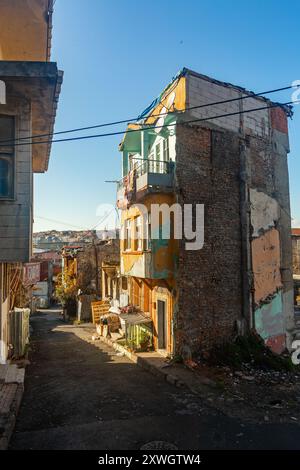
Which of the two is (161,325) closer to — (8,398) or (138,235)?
(138,235)

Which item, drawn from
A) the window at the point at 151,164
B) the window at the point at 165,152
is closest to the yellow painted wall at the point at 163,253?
the window at the point at 165,152

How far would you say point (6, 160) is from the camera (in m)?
7.81

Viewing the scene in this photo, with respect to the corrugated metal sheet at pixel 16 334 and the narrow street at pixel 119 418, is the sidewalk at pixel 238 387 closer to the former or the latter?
the narrow street at pixel 119 418

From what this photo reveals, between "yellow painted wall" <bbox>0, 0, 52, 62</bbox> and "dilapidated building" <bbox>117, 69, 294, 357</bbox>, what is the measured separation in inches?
165

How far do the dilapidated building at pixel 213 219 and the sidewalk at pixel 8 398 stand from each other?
19.3 feet

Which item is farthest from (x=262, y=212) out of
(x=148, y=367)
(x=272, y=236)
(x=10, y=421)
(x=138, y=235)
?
(x=10, y=421)

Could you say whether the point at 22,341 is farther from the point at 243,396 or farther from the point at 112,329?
the point at 243,396

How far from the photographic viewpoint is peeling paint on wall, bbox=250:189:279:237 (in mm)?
15641

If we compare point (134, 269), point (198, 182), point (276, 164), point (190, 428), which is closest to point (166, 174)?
point (198, 182)

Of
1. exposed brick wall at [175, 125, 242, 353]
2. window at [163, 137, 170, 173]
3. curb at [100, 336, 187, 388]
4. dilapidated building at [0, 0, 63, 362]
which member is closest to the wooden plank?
curb at [100, 336, 187, 388]

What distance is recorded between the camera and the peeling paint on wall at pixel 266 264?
15.5 meters

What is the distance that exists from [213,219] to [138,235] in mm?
3502

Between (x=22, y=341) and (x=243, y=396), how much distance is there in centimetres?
838

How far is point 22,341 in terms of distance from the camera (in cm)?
1348
